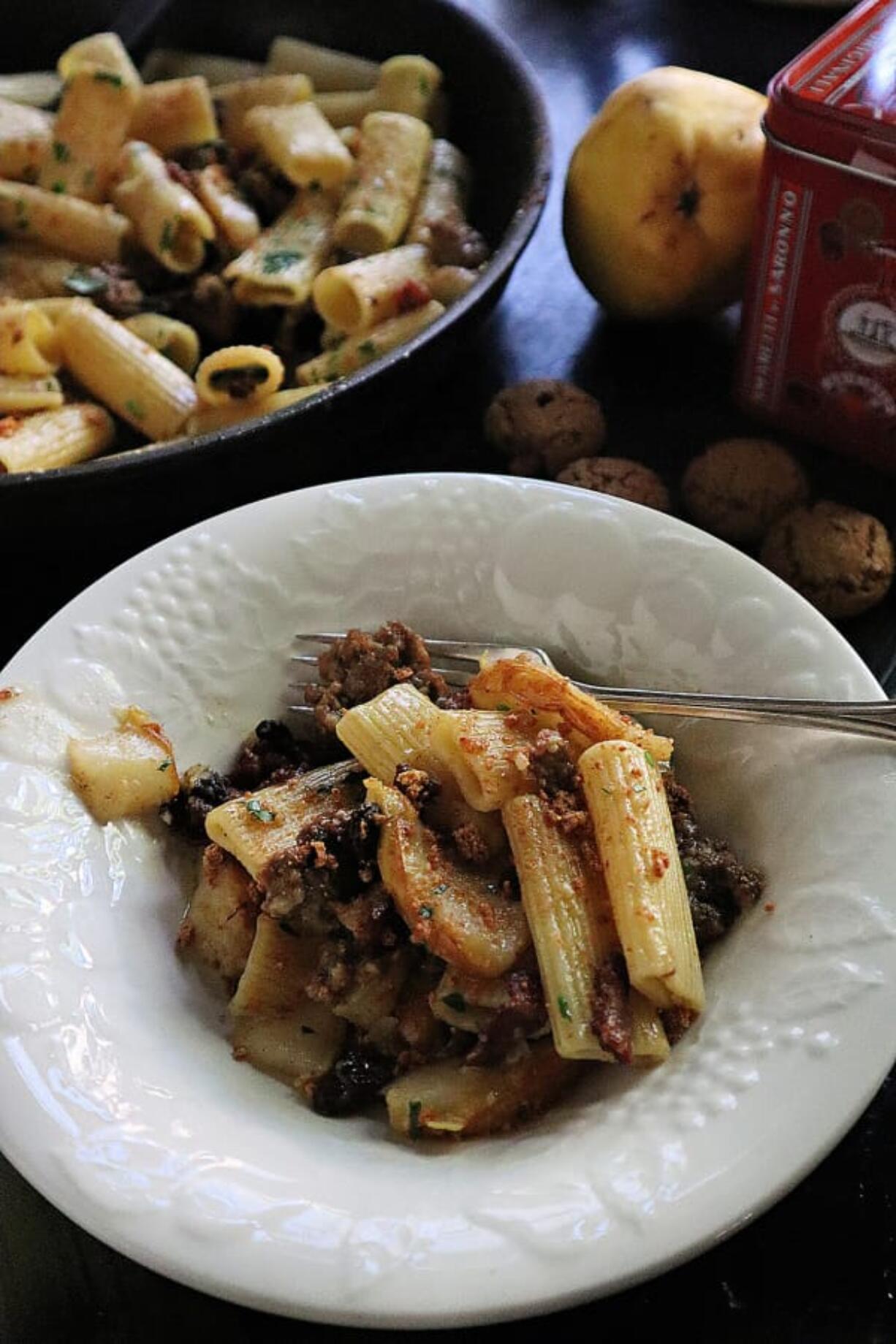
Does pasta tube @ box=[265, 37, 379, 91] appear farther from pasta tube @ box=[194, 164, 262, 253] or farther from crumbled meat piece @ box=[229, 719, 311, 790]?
crumbled meat piece @ box=[229, 719, 311, 790]

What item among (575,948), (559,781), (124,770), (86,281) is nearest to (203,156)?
(86,281)

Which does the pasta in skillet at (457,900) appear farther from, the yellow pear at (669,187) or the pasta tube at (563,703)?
the yellow pear at (669,187)

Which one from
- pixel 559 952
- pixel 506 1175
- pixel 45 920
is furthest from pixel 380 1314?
pixel 45 920

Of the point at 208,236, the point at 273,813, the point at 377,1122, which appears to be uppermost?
the point at 208,236

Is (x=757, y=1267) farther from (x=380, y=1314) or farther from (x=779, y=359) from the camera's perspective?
(x=779, y=359)

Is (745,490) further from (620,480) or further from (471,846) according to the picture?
(471,846)

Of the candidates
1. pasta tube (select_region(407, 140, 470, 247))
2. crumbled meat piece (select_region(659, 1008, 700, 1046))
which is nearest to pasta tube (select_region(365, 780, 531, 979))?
crumbled meat piece (select_region(659, 1008, 700, 1046))

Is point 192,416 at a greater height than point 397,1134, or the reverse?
point 192,416
